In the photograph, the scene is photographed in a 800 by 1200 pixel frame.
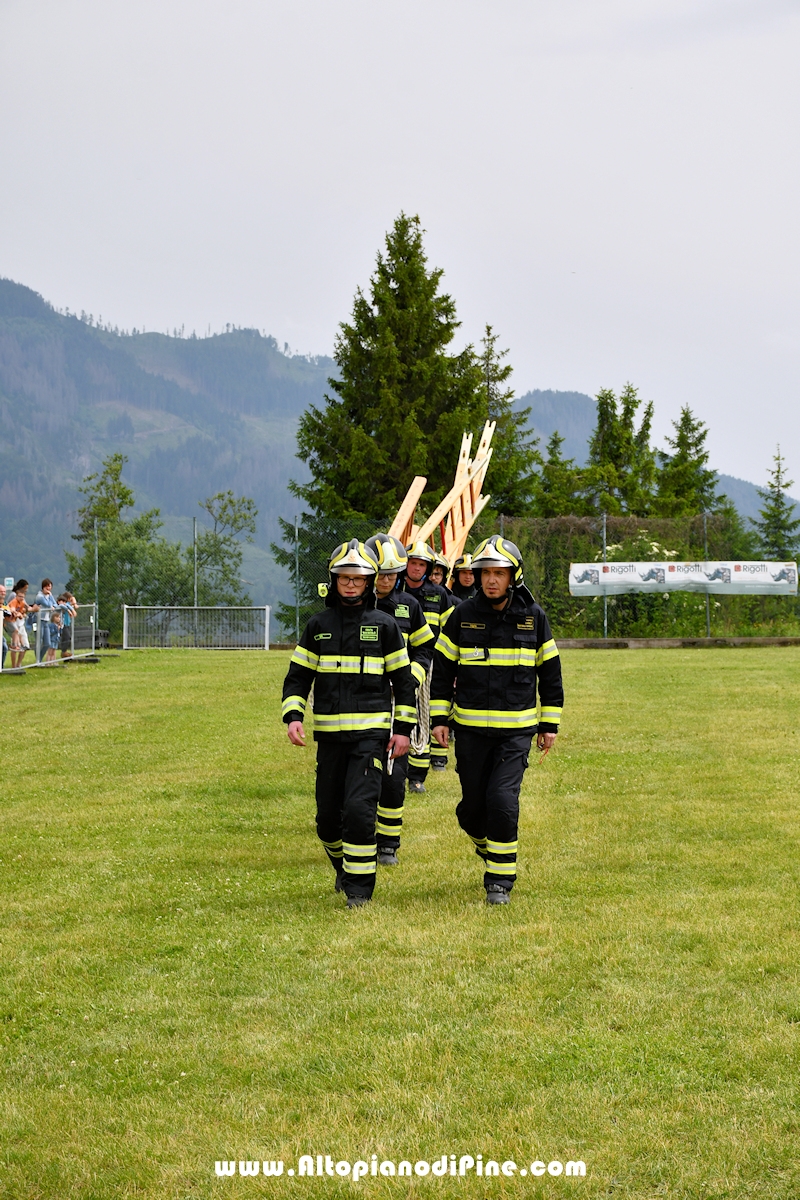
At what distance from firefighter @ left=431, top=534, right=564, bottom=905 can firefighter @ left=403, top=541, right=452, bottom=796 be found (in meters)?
3.71

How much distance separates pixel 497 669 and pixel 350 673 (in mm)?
863

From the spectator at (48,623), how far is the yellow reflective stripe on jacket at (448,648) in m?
18.7

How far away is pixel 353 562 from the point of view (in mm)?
7234

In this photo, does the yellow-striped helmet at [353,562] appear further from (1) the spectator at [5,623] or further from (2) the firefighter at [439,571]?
(1) the spectator at [5,623]

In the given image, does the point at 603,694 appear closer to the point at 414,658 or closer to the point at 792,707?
the point at 792,707

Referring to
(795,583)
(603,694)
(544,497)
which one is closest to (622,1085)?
(603,694)

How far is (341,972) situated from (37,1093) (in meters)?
1.65

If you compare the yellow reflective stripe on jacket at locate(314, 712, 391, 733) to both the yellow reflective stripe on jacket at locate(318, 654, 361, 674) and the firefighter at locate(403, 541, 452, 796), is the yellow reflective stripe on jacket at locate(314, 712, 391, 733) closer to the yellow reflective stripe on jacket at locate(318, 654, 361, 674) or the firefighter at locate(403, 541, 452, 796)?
the yellow reflective stripe on jacket at locate(318, 654, 361, 674)

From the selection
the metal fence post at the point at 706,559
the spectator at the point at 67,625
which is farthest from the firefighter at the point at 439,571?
the metal fence post at the point at 706,559

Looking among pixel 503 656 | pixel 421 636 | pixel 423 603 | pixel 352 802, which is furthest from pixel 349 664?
pixel 423 603

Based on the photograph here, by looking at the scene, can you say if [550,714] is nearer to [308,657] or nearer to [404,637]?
[404,637]

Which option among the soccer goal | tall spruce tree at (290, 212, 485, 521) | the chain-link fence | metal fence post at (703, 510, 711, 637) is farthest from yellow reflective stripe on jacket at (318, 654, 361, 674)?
tall spruce tree at (290, 212, 485, 521)

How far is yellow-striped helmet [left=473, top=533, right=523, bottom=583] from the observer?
284 inches

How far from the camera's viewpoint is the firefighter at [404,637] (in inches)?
329
